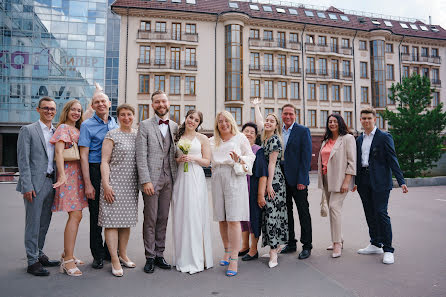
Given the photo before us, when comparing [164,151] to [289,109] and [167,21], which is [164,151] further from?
[167,21]

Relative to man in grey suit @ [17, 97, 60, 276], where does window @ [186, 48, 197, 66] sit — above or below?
above

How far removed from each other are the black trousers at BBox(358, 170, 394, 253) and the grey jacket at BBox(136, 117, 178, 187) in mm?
3367

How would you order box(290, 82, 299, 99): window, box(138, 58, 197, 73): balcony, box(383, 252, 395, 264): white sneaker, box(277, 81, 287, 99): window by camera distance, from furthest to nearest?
box(290, 82, 299, 99): window → box(277, 81, 287, 99): window → box(138, 58, 197, 73): balcony → box(383, 252, 395, 264): white sneaker

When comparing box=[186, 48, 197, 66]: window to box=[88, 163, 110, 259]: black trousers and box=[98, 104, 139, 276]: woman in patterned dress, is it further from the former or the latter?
box=[88, 163, 110, 259]: black trousers

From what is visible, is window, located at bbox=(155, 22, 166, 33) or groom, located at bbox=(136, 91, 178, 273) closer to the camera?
groom, located at bbox=(136, 91, 178, 273)

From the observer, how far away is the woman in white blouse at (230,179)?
173 inches

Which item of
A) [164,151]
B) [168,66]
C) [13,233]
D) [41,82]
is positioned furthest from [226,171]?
[41,82]

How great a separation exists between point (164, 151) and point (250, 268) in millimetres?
2037

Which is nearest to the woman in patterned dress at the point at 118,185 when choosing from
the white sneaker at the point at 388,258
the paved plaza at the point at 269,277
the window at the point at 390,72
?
the paved plaza at the point at 269,277

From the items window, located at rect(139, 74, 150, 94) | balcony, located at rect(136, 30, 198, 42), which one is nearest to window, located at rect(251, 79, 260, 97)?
balcony, located at rect(136, 30, 198, 42)

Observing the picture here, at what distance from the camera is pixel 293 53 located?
35.3m

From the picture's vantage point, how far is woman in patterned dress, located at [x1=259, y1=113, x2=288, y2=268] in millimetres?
4664

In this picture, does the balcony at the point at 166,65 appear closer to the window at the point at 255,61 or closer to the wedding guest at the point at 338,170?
the window at the point at 255,61

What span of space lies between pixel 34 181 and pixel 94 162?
77cm
